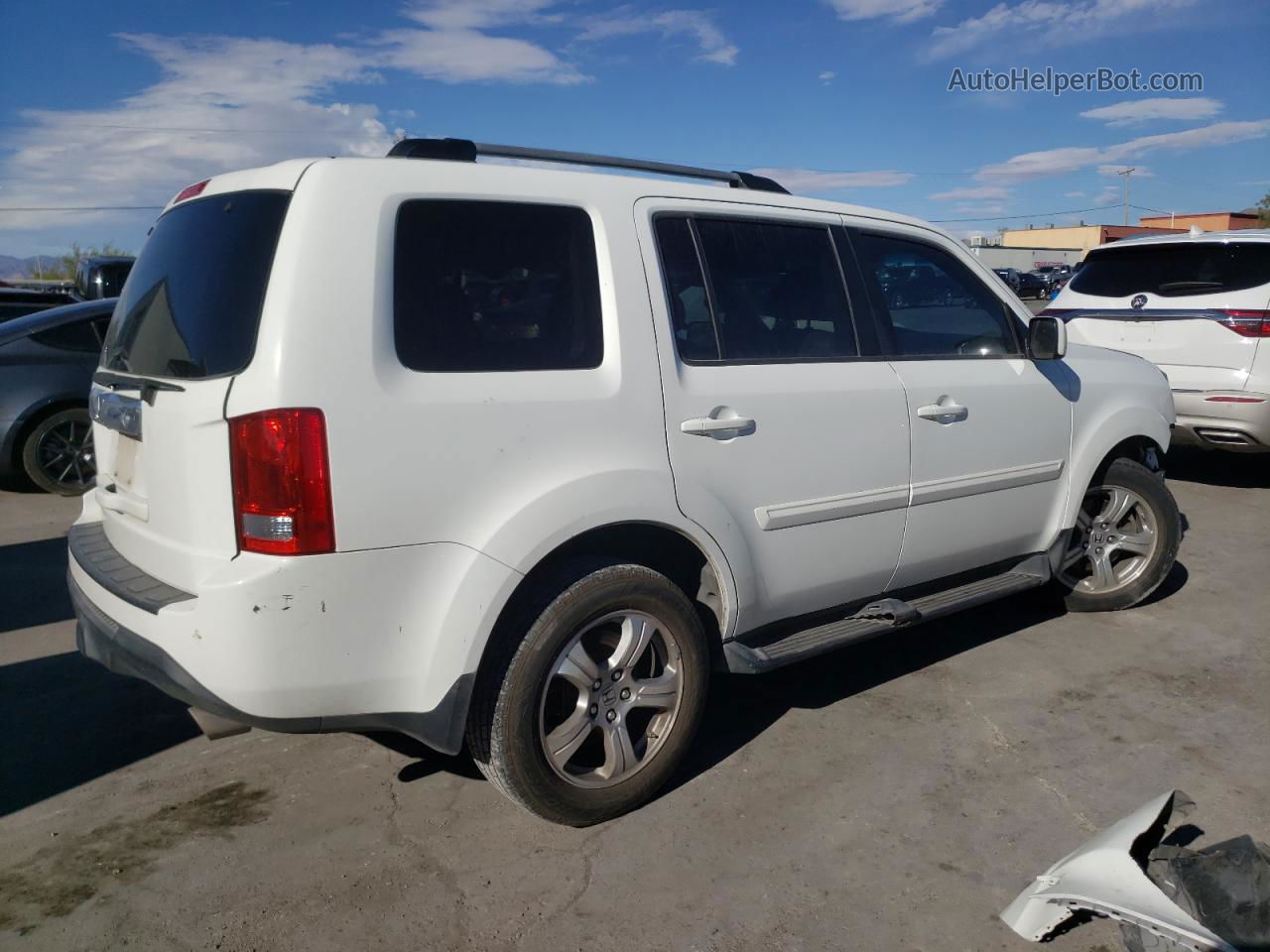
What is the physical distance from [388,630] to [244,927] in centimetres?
87

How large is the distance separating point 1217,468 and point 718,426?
760cm

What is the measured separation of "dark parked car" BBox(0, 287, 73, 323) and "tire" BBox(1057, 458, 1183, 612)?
9.18 metres

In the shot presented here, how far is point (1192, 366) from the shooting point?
723 centimetres

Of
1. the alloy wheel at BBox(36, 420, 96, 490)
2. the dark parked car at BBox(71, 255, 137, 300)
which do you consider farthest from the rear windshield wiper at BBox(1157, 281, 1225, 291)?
the dark parked car at BBox(71, 255, 137, 300)

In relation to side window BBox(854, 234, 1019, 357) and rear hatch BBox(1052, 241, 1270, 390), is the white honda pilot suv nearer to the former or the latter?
side window BBox(854, 234, 1019, 357)

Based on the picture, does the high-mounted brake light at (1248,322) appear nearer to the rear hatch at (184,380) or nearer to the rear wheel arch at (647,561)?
the rear wheel arch at (647,561)

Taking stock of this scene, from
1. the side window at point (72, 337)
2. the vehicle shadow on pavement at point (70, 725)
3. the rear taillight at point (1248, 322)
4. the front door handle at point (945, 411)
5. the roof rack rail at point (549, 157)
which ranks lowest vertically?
the vehicle shadow on pavement at point (70, 725)

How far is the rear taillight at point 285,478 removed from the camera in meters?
2.45

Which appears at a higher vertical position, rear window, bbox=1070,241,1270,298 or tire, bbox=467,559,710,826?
rear window, bbox=1070,241,1270,298

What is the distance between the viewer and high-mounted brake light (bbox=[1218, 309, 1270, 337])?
6.92 meters

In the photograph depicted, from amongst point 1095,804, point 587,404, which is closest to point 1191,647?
point 1095,804

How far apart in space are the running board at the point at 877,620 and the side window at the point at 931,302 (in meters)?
0.97

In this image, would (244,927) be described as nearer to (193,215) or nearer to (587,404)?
(587,404)

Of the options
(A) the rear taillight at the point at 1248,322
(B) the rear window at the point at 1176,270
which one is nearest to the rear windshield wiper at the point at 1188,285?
(B) the rear window at the point at 1176,270
